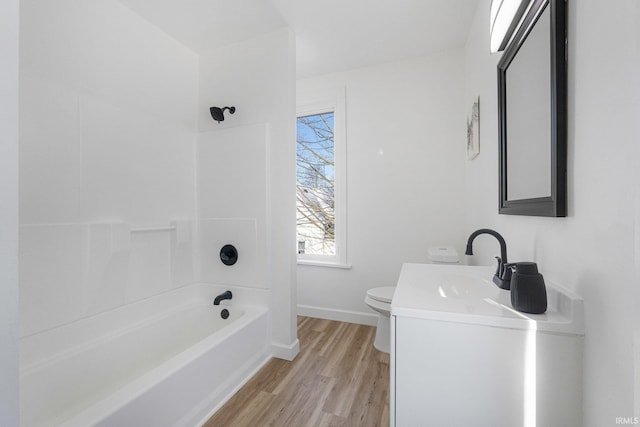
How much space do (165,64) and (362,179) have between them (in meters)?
1.94

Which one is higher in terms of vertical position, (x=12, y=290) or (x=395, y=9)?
(x=395, y=9)

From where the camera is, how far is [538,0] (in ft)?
2.99

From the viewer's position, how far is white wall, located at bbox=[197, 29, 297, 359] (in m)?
2.08

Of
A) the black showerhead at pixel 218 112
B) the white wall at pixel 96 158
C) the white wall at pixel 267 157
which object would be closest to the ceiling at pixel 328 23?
the white wall at pixel 267 157

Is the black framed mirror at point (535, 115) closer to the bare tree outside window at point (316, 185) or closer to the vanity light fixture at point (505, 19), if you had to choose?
the vanity light fixture at point (505, 19)

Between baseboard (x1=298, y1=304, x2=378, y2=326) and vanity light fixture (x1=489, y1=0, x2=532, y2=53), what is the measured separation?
2.29 m

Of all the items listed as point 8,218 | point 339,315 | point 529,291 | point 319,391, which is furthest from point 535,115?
point 339,315

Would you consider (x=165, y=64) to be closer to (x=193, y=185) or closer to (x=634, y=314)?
(x=193, y=185)

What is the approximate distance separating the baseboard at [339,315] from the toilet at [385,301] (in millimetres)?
406

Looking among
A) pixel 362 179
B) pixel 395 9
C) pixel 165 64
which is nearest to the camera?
pixel 395 9

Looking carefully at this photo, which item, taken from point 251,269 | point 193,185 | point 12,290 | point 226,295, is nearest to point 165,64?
point 193,185

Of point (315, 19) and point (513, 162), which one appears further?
point (315, 19)

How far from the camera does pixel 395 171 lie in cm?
259

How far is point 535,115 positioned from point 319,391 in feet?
6.01
